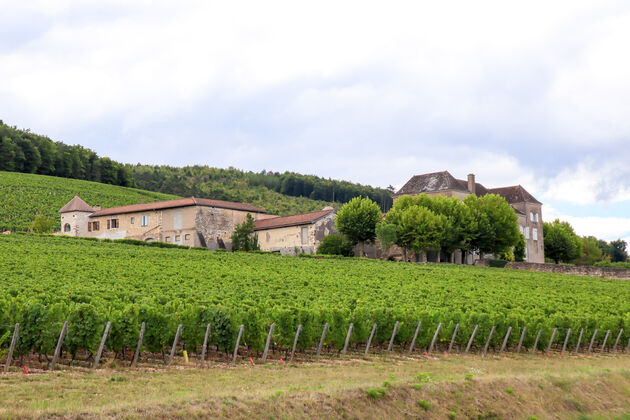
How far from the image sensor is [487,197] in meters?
70.6

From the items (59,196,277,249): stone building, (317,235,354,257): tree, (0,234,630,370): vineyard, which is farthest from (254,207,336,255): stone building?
(0,234,630,370): vineyard

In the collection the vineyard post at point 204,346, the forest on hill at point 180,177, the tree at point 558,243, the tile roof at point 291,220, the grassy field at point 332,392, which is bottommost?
the grassy field at point 332,392

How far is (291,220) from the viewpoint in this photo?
65.4 metres

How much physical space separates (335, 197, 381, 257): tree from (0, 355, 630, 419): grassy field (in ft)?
135

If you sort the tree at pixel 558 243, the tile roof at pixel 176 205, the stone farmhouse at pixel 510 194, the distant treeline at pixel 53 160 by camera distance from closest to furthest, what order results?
the tile roof at pixel 176 205, the stone farmhouse at pixel 510 194, the tree at pixel 558 243, the distant treeline at pixel 53 160

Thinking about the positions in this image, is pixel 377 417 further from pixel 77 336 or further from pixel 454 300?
pixel 454 300

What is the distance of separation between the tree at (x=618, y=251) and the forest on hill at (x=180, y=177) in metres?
53.6

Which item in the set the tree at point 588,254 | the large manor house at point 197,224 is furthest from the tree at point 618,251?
the large manor house at point 197,224

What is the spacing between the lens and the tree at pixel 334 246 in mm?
62469

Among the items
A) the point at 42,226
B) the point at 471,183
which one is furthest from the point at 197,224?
the point at 471,183

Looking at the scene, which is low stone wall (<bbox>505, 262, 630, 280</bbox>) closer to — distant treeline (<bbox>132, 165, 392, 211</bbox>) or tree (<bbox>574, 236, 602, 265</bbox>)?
tree (<bbox>574, 236, 602, 265</bbox>)

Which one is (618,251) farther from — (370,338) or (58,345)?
(58,345)

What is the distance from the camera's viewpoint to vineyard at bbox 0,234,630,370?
63.4 ft

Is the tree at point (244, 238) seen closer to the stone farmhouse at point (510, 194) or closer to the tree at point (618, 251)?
the stone farmhouse at point (510, 194)
